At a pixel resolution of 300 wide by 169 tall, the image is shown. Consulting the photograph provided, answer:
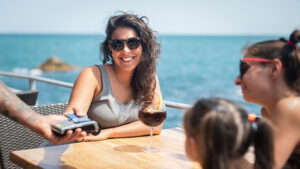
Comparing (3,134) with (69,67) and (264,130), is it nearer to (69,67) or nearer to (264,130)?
(264,130)

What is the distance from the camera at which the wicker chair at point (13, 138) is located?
2.68m

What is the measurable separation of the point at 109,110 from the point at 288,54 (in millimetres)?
1538

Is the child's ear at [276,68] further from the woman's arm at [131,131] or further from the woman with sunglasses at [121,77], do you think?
the woman with sunglasses at [121,77]

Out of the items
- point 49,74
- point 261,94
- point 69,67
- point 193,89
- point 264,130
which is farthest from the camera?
point 69,67

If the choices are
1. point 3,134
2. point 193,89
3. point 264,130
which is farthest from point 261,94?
point 193,89

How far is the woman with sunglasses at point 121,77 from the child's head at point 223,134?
1362 mm

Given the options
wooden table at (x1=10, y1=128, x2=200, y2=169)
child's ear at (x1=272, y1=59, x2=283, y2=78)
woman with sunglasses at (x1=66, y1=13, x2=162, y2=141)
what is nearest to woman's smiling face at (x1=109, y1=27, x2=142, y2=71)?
woman with sunglasses at (x1=66, y1=13, x2=162, y2=141)

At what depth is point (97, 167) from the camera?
67.4 inches

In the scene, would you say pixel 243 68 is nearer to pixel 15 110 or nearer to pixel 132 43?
pixel 15 110

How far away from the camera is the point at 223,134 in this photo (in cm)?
111

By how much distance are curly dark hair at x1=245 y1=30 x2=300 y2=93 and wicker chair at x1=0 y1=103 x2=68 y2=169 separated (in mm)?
1959

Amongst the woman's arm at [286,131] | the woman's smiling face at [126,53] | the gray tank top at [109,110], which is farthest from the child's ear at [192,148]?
the woman's smiling face at [126,53]

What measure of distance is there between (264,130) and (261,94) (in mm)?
381

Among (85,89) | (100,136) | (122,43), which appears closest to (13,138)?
(85,89)
